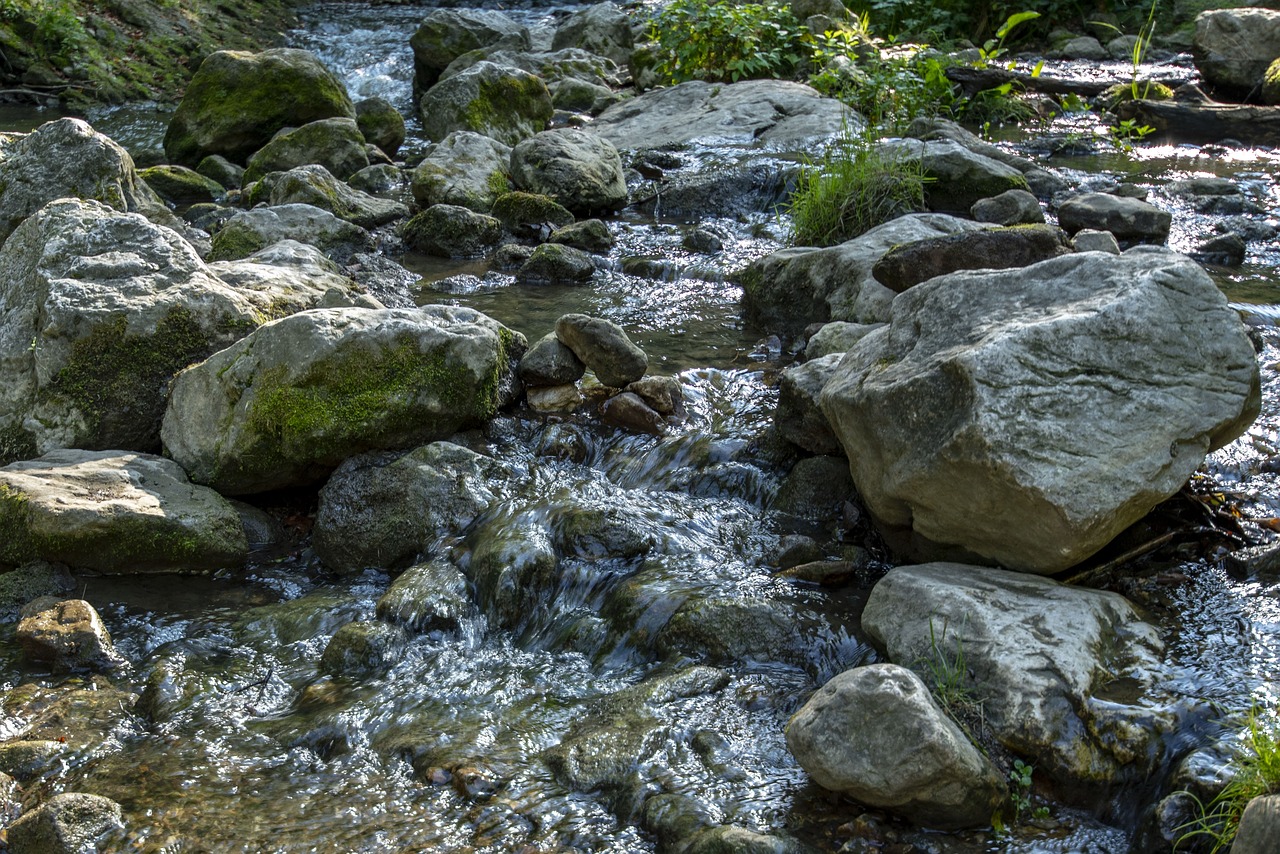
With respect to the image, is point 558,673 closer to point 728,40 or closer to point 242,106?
point 242,106

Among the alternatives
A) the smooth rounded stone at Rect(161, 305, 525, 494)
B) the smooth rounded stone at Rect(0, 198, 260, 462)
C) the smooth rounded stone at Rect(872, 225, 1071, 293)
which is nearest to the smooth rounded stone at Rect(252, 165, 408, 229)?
the smooth rounded stone at Rect(0, 198, 260, 462)

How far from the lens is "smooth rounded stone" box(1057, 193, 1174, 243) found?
358 inches

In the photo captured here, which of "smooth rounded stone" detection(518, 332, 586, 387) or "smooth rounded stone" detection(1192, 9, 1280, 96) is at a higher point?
"smooth rounded stone" detection(1192, 9, 1280, 96)

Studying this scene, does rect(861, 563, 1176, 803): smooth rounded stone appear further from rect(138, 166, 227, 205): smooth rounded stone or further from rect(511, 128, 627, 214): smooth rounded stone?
rect(138, 166, 227, 205): smooth rounded stone

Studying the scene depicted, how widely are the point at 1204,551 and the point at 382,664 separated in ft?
12.1

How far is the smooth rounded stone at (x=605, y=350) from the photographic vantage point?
6.61 metres

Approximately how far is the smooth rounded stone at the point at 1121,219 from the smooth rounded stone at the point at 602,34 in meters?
13.1

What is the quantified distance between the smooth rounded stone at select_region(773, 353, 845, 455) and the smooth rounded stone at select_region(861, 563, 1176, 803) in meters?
1.33

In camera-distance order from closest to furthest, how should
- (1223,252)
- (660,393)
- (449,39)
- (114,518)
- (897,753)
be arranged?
(897,753)
(114,518)
(660,393)
(1223,252)
(449,39)

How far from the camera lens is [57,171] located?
835cm

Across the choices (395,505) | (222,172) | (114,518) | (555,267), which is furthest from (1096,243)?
(222,172)

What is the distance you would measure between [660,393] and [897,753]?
3462 millimetres

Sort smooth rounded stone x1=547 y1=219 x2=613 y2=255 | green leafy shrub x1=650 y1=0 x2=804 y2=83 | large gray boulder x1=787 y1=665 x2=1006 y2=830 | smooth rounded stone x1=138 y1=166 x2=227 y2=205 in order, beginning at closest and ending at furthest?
large gray boulder x1=787 y1=665 x2=1006 y2=830, smooth rounded stone x1=547 y1=219 x2=613 y2=255, smooth rounded stone x1=138 y1=166 x2=227 y2=205, green leafy shrub x1=650 y1=0 x2=804 y2=83

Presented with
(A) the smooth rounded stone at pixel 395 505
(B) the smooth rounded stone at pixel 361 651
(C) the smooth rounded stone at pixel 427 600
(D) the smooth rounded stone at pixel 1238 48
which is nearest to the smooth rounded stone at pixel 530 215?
(A) the smooth rounded stone at pixel 395 505
